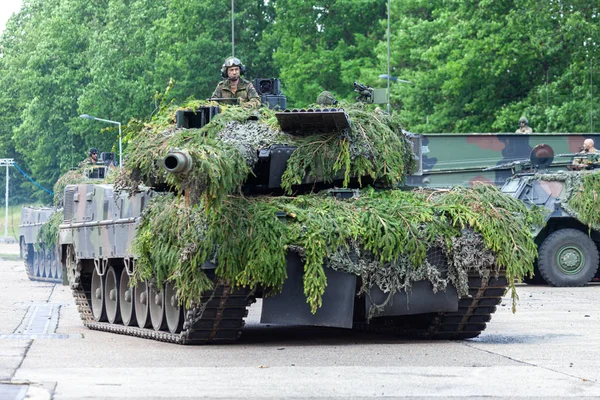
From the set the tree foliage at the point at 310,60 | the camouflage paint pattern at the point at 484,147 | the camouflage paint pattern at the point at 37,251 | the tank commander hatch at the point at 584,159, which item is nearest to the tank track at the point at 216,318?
the tree foliage at the point at 310,60

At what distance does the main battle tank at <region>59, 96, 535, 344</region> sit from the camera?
13.0 meters

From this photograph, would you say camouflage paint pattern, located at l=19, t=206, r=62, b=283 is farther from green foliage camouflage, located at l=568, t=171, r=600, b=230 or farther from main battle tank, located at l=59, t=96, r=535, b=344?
main battle tank, located at l=59, t=96, r=535, b=344

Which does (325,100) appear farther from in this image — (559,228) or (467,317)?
(559,228)

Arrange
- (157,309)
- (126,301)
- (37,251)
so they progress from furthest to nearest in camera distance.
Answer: (37,251), (126,301), (157,309)

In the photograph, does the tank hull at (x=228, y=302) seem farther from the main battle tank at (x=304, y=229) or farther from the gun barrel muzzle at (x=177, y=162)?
the gun barrel muzzle at (x=177, y=162)

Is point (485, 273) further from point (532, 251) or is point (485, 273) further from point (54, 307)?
point (54, 307)

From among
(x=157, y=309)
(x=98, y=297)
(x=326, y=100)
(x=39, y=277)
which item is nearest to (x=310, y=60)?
(x=39, y=277)

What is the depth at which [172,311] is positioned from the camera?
14.4 meters

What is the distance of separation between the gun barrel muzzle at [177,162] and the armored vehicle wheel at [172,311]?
72.8 inches

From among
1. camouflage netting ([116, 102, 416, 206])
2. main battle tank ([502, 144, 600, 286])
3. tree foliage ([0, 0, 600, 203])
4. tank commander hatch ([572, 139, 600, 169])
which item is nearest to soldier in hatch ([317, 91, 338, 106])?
camouflage netting ([116, 102, 416, 206])

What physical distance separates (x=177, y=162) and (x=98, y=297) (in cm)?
581

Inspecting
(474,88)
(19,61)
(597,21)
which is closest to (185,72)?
(474,88)

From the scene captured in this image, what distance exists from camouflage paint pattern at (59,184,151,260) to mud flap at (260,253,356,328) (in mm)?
2158

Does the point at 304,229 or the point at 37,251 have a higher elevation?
the point at 304,229
